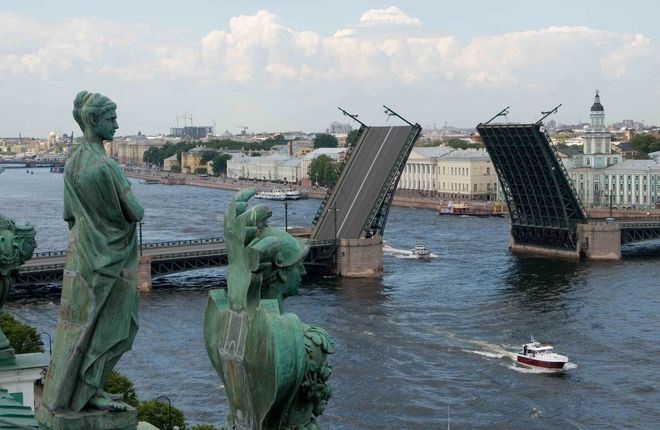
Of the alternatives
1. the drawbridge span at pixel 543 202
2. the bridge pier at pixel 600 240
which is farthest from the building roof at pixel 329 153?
the bridge pier at pixel 600 240

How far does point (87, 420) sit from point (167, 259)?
79.1 ft

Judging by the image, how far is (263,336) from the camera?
2.33 metres

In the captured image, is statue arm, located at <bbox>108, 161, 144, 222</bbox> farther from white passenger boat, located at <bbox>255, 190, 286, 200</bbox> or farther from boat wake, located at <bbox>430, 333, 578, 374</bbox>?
white passenger boat, located at <bbox>255, 190, 286, 200</bbox>

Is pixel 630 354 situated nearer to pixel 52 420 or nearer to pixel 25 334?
pixel 25 334

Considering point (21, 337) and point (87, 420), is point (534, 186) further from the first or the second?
point (87, 420)

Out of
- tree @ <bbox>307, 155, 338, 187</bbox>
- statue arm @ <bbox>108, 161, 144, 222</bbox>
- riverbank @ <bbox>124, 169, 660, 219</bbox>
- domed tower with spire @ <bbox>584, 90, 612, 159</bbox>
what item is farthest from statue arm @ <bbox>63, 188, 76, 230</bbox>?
tree @ <bbox>307, 155, 338, 187</bbox>

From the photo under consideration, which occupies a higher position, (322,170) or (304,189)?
(322,170)

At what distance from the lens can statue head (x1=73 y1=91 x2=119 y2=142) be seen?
324 centimetres

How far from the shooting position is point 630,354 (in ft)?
61.4

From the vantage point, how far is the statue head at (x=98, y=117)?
3.24m

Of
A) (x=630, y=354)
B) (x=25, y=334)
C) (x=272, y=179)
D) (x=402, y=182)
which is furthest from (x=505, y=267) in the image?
(x=272, y=179)

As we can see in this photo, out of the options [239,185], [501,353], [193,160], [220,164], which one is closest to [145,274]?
[501,353]

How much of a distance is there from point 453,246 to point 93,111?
33.9 meters

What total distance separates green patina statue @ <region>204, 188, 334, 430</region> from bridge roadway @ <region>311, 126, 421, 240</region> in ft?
86.3
